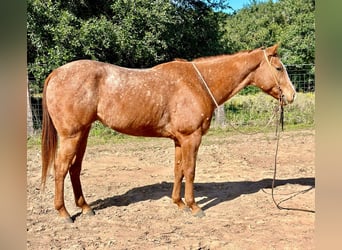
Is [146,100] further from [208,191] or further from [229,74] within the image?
[208,191]

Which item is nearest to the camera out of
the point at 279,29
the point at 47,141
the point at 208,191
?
the point at 47,141

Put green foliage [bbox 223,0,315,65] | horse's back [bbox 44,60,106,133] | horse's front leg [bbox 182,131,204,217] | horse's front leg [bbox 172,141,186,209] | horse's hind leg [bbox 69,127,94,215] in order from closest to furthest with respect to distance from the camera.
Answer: horse's back [bbox 44,60,106,133] → horse's front leg [bbox 182,131,204,217] → horse's hind leg [bbox 69,127,94,215] → horse's front leg [bbox 172,141,186,209] → green foliage [bbox 223,0,315,65]

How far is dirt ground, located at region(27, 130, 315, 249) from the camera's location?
3.23 meters

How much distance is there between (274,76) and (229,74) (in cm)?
48

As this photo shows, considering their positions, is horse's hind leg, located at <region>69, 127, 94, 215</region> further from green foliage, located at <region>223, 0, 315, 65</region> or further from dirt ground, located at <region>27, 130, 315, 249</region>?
green foliage, located at <region>223, 0, 315, 65</region>

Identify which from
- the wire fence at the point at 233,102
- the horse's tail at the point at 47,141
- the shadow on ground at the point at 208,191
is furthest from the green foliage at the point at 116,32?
the horse's tail at the point at 47,141

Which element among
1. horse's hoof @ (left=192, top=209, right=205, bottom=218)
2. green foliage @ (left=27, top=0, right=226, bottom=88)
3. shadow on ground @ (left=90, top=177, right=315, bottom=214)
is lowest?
horse's hoof @ (left=192, top=209, right=205, bottom=218)

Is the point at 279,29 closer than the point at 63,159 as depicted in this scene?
No

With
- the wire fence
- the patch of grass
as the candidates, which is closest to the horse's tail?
the wire fence

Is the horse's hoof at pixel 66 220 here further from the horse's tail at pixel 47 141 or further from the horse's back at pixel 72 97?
the horse's back at pixel 72 97

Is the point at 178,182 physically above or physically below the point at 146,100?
below

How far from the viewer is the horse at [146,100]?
11.5 ft

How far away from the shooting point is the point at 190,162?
12.6 feet

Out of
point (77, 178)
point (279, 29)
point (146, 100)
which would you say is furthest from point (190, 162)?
point (279, 29)
